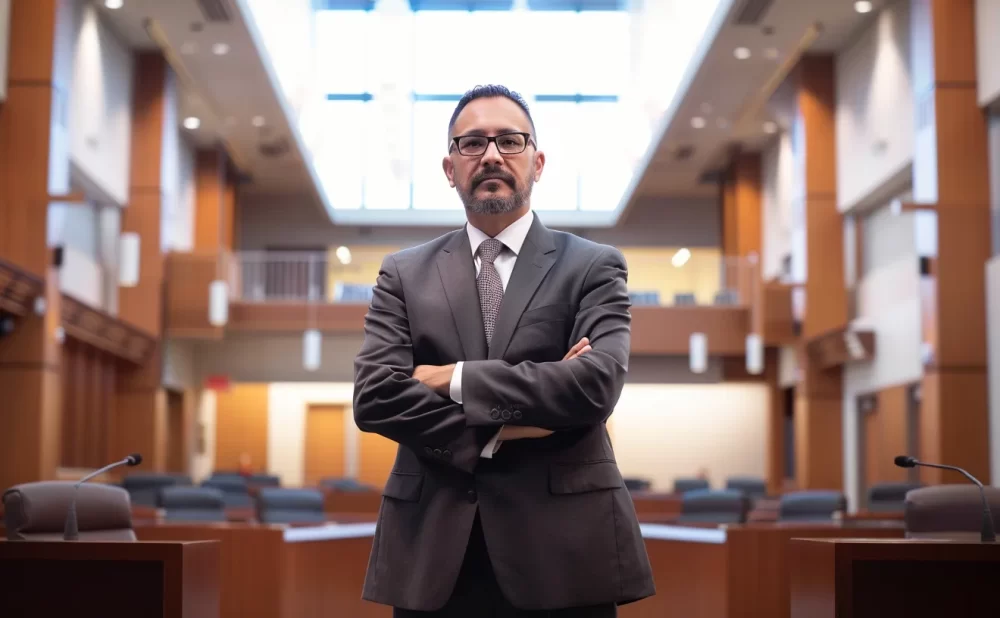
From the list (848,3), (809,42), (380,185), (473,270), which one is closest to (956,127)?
(848,3)

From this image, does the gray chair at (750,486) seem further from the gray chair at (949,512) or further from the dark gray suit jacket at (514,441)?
the dark gray suit jacket at (514,441)

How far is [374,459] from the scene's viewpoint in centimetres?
2270

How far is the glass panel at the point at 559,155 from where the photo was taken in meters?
26.6

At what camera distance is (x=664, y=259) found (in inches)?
838

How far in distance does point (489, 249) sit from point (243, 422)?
21597 millimetres

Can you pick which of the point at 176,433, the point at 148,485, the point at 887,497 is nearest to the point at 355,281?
the point at 176,433

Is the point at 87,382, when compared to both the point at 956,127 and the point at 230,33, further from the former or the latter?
the point at 956,127

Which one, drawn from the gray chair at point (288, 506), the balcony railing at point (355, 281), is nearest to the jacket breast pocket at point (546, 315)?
the gray chair at point (288, 506)

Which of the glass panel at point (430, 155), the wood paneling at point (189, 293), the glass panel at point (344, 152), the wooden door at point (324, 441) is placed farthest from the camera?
the glass panel at point (344, 152)

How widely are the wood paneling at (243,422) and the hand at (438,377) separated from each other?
2148 cm

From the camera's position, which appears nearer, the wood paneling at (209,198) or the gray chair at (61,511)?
the gray chair at (61,511)

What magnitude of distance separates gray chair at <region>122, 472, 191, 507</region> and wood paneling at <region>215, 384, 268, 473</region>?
7.96m

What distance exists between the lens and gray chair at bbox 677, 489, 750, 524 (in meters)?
9.23

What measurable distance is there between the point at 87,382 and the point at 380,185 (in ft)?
36.3
